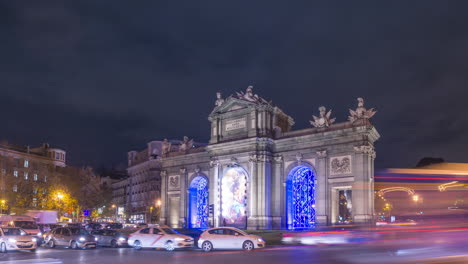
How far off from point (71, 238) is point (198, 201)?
29.0 meters

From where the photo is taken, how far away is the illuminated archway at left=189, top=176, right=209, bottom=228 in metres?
59.0

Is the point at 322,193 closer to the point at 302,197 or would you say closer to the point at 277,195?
the point at 302,197

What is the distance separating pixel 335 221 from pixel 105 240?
22430 mm

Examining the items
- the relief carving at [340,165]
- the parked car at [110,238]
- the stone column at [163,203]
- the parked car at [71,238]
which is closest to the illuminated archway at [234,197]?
the relief carving at [340,165]

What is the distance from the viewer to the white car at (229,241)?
28469 millimetres

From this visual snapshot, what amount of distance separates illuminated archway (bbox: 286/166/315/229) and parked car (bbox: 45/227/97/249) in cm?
2353

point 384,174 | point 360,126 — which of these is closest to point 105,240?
point 384,174

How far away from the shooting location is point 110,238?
34.5 meters

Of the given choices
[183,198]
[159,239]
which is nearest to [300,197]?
[183,198]

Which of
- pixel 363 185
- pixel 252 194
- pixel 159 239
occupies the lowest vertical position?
pixel 159 239

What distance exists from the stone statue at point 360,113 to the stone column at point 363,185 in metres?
2.97

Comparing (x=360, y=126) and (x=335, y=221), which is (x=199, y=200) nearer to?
(x=335, y=221)

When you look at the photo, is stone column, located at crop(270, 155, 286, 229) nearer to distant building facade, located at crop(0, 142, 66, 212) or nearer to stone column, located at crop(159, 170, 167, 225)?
stone column, located at crop(159, 170, 167, 225)

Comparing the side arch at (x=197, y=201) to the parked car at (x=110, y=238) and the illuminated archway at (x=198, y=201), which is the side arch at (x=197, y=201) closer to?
the illuminated archway at (x=198, y=201)
